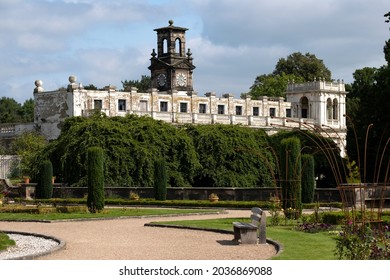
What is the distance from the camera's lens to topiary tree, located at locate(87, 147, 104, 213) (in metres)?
35.4

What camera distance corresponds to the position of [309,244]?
21.2 m

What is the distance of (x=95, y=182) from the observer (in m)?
35.7

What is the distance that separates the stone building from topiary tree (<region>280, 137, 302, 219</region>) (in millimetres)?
43666

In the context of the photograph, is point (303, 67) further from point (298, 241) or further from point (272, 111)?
point (298, 241)

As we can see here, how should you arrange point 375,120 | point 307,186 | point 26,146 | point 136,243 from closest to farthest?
point 136,243 → point 307,186 → point 375,120 → point 26,146

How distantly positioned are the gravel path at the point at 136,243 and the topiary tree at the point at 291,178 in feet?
17.0

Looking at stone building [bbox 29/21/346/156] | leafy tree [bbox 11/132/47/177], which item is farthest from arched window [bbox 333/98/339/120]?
leafy tree [bbox 11/132/47/177]

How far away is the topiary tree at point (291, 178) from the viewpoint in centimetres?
3042

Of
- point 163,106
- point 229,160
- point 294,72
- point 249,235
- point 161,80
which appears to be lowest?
point 249,235

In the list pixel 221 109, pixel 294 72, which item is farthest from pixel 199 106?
pixel 294 72

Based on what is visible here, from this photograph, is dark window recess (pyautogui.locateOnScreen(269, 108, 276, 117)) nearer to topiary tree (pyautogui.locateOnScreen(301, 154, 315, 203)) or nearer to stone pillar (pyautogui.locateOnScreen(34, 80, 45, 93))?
stone pillar (pyautogui.locateOnScreen(34, 80, 45, 93))

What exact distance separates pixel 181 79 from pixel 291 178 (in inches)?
2433

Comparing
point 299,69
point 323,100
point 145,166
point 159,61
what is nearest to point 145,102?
point 159,61

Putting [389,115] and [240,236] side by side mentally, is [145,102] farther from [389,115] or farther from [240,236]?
[240,236]
